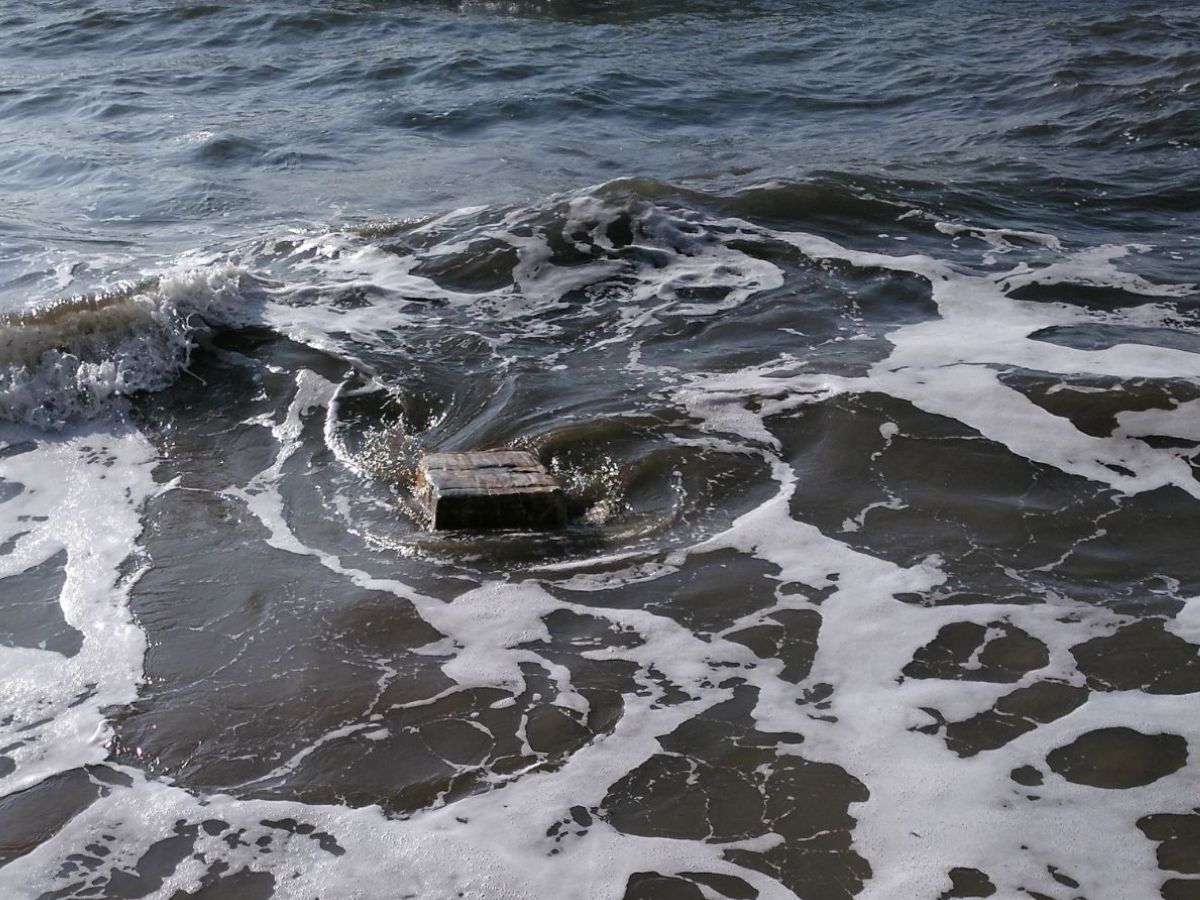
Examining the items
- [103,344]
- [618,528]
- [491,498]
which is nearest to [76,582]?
[491,498]

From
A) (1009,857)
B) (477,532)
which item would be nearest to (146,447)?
(477,532)

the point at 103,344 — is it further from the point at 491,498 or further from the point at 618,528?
the point at 618,528

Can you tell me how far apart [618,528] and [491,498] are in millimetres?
489

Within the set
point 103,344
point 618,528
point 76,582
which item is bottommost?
point 618,528

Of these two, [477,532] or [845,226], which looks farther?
[845,226]

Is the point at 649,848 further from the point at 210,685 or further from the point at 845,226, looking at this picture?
the point at 845,226

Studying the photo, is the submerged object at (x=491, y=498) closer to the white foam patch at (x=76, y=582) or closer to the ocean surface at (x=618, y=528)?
the ocean surface at (x=618, y=528)

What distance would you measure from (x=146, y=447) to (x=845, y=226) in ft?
15.4

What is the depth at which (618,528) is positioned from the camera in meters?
4.61

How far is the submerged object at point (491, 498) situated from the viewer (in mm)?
4484

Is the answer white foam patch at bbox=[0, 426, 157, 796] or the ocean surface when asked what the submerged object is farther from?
white foam patch at bbox=[0, 426, 157, 796]

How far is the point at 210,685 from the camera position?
373cm

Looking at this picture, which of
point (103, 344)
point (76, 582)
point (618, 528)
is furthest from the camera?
point (103, 344)

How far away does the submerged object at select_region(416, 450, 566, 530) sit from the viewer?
448 cm
